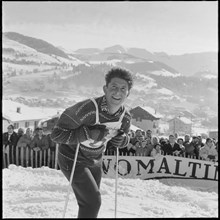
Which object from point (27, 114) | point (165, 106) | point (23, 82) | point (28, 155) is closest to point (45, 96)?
point (23, 82)

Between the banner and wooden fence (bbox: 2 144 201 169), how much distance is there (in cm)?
19

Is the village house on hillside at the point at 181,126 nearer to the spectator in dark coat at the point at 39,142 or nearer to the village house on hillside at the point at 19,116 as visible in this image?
the village house on hillside at the point at 19,116

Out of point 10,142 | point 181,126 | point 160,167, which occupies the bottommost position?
point 181,126

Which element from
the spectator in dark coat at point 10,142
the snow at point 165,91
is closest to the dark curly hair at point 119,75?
the spectator in dark coat at point 10,142

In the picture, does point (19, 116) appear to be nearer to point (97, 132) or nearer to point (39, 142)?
point (39, 142)

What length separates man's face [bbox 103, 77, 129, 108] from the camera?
2.87 metres

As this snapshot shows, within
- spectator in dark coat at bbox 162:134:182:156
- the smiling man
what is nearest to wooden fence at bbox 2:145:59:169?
spectator in dark coat at bbox 162:134:182:156

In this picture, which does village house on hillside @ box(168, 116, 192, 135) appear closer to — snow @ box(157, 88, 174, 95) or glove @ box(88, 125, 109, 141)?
glove @ box(88, 125, 109, 141)

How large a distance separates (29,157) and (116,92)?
217 inches

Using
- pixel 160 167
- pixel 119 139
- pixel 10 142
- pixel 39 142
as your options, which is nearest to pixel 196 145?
pixel 160 167

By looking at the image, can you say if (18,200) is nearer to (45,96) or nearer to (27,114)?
(27,114)

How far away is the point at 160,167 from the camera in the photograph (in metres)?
7.65

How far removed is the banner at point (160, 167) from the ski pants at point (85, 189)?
181 inches

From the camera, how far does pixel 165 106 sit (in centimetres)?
12569
